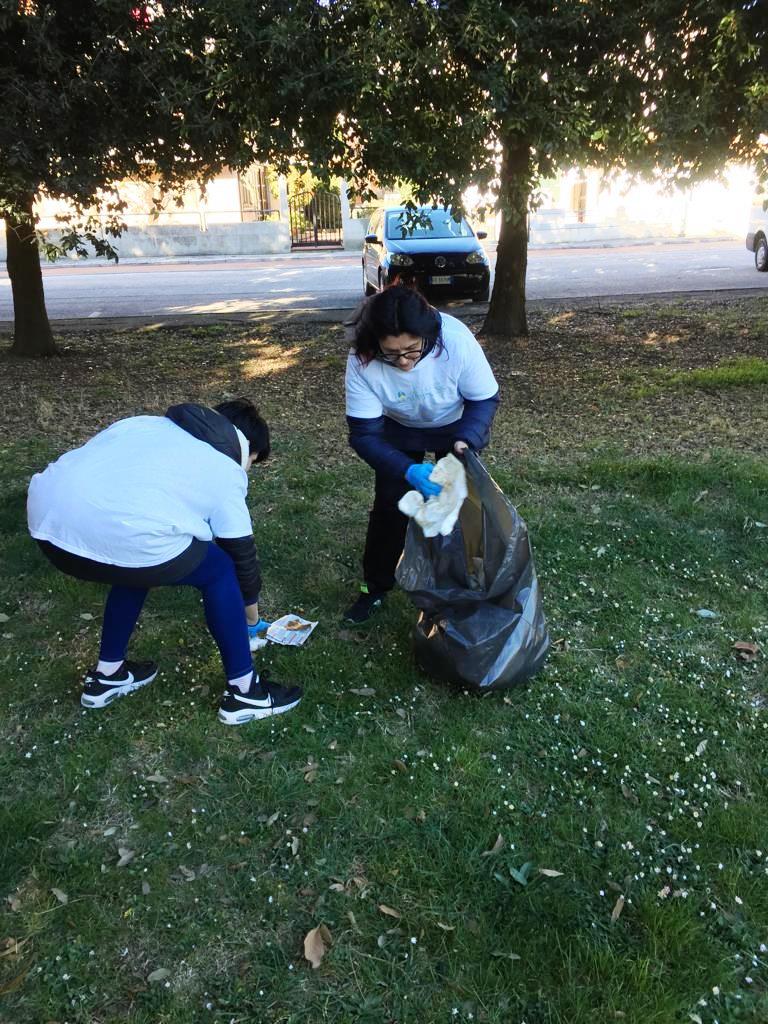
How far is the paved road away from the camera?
1283 centimetres

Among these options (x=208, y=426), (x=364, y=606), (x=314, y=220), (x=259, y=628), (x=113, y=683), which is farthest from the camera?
(x=314, y=220)

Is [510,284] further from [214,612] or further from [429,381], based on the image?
[214,612]

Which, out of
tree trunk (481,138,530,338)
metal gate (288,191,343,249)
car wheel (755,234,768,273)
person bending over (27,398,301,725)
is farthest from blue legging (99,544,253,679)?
metal gate (288,191,343,249)

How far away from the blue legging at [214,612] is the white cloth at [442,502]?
0.67 meters

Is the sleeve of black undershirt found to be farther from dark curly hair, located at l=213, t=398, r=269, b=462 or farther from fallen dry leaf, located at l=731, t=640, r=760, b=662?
fallen dry leaf, located at l=731, t=640, r=760, b=662

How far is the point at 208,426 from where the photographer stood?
8.04ft

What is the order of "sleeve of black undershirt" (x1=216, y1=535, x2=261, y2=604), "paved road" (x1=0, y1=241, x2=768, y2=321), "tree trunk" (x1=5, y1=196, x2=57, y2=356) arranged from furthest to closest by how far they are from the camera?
"paved road" (x1=0, y1=241, x2=768, y2=321)
"tree trunk" (x1=5, y1=196, x2=57, y2=356)
"sleeve of black undershirt" (x1=216, y1=535, x2=261, y2=604)

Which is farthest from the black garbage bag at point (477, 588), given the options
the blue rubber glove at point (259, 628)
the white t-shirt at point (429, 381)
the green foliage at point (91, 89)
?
the green foliage at point (91, 89)

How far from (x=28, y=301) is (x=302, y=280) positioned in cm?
914

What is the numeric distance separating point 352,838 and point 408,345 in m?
1.69

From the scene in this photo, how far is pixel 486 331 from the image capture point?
8.91 metres

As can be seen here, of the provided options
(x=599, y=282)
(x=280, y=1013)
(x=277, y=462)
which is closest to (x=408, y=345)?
(x=280, y=1013)

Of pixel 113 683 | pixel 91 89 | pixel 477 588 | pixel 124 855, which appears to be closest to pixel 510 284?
pixel 91 89

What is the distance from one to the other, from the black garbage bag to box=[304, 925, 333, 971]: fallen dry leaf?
3.40 ft
